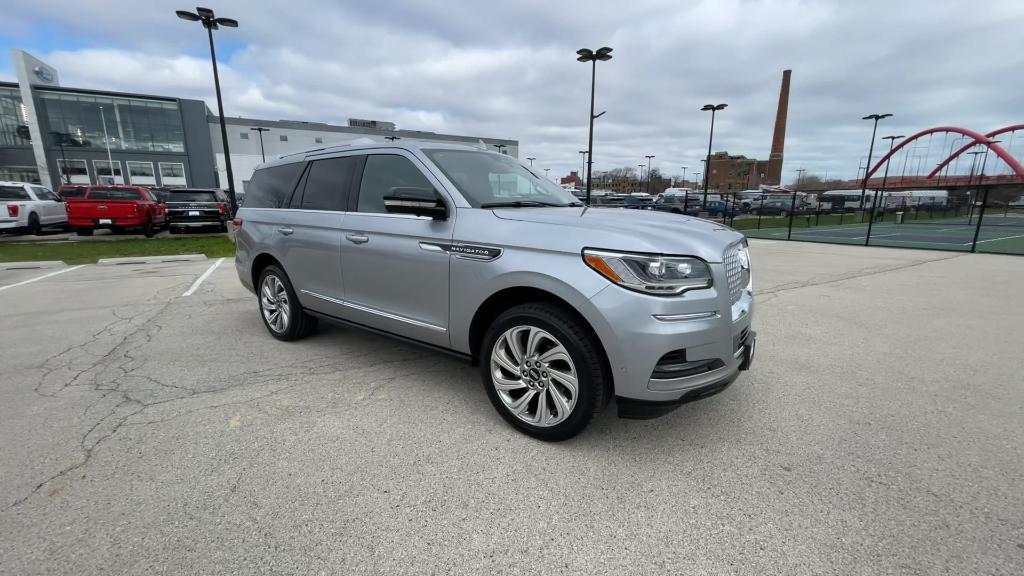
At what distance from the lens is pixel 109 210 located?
1418 cm

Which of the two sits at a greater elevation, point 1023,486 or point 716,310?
point 716,310

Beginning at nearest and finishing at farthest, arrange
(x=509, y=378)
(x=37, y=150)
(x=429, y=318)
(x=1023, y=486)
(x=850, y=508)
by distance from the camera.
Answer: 1. (x=850, y=508)
2. (x=1023, y=486)
3. (x=509, y=378)
4. (x=429, y=318)
5. (x=37, y=150)

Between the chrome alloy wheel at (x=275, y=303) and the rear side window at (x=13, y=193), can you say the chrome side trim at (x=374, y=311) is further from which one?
the rear side window at (x=13, y=193)

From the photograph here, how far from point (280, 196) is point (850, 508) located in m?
4.89

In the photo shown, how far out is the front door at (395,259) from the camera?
311 cm

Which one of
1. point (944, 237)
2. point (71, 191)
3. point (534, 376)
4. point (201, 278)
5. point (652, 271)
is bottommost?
point (944, 237)

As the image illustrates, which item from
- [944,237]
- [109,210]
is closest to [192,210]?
[109,210]

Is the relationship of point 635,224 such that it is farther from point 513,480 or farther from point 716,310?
point 513,480

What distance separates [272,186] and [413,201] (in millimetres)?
2565

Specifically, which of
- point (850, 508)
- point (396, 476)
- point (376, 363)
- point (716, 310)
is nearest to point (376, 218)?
point (376, 363)

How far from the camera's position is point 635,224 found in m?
2.70

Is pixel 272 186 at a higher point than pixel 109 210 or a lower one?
higher

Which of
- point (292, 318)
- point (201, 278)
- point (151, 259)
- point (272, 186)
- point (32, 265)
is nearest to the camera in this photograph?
point (292, 318)

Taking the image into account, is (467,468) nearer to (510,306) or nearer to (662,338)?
(510,306)
